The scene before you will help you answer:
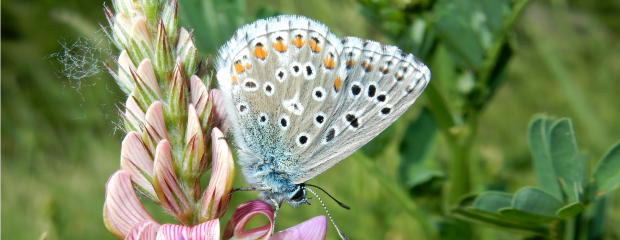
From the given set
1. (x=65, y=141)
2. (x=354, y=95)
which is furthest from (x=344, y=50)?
(x=65, y=141)

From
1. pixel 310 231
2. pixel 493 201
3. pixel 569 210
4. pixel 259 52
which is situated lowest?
pixel 569 210

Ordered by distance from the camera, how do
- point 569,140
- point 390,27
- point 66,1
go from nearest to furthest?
point 569,140, point 390,27, point 66,1

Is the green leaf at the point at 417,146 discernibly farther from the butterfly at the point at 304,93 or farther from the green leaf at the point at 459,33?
the butterfly at the point at 304,93

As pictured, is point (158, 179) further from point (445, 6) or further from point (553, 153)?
point (445, 6)

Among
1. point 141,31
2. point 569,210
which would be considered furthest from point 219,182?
point 569,210

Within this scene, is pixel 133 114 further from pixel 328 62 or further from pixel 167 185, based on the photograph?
pixel 328 62
